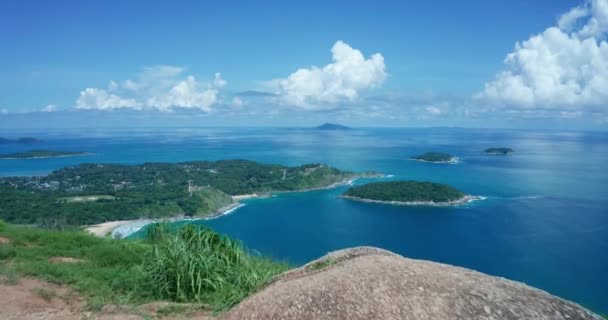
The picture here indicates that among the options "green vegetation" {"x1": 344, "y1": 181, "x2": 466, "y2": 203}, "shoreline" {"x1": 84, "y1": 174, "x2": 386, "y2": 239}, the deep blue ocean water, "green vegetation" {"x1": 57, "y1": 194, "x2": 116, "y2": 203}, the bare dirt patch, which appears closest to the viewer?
the bare dirt patch

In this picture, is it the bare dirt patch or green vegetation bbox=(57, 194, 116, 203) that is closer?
the bare dirt patch

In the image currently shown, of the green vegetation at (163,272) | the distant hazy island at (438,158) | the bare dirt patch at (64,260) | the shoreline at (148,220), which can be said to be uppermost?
the green vegetation at (163,272)

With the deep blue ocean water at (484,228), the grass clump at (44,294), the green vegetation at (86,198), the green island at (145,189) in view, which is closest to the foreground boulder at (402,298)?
the grass clump at (44,294)

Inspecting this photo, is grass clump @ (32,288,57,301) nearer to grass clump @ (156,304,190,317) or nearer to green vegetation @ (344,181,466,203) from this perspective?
grass clump @ (156,304,190,317)

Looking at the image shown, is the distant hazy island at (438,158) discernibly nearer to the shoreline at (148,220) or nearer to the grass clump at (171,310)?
the shoreline at (148,220)

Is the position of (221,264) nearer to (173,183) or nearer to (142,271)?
(142,271)

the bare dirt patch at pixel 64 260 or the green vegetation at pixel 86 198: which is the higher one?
the bare dirt patch at pixel 64 260

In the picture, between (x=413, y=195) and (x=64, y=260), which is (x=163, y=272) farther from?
(x=413, y=195)

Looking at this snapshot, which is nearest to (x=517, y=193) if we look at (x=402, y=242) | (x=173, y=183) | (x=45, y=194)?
(x=402, y=242)

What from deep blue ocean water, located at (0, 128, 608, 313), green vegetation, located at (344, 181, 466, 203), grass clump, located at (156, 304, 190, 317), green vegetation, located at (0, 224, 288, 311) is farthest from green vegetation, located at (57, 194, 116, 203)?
grass clump, located at (156, 304, 190, 317)
